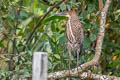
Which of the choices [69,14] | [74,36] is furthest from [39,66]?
[69,14]

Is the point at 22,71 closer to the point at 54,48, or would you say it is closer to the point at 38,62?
the point at 54,48

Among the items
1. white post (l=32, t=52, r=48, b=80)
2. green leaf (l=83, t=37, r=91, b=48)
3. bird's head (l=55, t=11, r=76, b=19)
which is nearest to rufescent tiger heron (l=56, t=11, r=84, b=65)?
bird's head (l=55, t=11, r=76, b=19)

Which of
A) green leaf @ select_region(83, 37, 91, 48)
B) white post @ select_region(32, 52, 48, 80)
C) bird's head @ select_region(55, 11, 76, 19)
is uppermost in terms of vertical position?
bird's head @ select_region(55, 11, 76, 19)

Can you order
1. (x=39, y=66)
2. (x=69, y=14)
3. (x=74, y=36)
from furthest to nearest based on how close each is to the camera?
(x=69, y=14), (x=74, y=36), (x=39, y=66)

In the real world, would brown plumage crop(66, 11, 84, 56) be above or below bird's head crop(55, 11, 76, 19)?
below

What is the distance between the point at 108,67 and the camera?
5.31 meters

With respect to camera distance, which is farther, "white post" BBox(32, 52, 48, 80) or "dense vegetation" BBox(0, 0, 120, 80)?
"dense vegetation" BBox(0, 0, 120, 80)

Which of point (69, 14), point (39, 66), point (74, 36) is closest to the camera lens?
point (39, 66)

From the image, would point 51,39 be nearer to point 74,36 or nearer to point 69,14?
point 74,36

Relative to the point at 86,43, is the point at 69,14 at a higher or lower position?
higher

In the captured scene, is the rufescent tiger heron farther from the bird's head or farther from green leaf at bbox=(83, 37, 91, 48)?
green leaf at bbox=(83, 37, 91, 48)

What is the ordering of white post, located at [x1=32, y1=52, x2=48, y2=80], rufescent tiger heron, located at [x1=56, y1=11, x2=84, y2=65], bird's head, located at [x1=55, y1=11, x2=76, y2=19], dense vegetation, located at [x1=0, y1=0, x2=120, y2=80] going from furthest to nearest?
bird's head, located at [x1=55, y1=11, x2=76, y2=19] → rufescent tiger heron, located at [x1=56, y1=11, x2=84, y2=65] → dense vegetation, located at [x1=0, y1=0, x2=120, y2=80] → white post, located at [x1=32, y1=52, x2=48, y2=80]

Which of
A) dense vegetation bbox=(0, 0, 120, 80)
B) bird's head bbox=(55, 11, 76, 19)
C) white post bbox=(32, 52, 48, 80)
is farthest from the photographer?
bird's head bbox=(55, 11, 76, 19)

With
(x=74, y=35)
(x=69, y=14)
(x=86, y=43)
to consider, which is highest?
(x=69, y=14)
